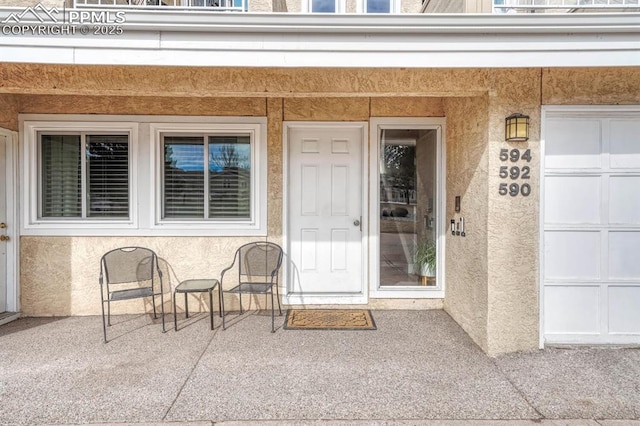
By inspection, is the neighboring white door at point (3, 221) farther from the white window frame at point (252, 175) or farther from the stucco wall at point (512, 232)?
the stucco wall at point (512, 232)

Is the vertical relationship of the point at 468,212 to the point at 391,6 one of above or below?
below

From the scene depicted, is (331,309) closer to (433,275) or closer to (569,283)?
(433,275)

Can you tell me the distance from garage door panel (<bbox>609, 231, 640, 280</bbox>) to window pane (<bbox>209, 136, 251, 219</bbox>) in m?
3.98

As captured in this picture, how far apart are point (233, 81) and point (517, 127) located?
107 inches

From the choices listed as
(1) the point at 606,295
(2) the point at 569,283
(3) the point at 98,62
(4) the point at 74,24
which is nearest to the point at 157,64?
(3) the point at 98,62

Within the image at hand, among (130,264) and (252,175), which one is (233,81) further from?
(130,264)

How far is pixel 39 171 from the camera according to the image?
13.8ft

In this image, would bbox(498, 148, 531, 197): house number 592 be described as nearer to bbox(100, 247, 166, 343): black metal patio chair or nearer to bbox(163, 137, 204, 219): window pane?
bbox(163, 137, 204, 219): window pane

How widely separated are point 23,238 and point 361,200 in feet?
13.9

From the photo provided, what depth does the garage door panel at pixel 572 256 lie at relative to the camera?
327 centimetres

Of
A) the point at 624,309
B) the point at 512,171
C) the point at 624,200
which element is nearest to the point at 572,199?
the point at 624,200

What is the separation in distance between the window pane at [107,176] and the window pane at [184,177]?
0.51m

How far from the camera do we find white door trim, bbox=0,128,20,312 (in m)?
4.04

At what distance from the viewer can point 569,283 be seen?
129 inches
